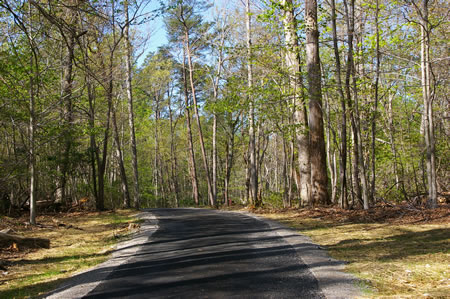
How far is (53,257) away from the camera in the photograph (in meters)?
7.71

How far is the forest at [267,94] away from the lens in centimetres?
1096

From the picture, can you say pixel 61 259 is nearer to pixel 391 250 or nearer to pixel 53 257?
pixel 53 257

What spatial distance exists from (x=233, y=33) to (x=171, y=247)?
21.9 meters

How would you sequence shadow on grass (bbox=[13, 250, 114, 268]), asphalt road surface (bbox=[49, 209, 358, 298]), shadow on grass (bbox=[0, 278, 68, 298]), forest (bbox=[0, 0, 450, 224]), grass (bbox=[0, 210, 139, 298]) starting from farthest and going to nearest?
forest (bbox=[0, 0, 450, 224]) → shadow on grass (bbox=[13, 250, 114, 268]) → grass (bbox=[0, 210, 139, 298]) → shadow on grass (bbox=[0, 278, 68, 298]) → asphalt road surface (bbox=[49, 209, 358, 298])

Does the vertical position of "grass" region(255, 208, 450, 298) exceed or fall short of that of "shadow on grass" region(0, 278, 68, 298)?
it exceeds it

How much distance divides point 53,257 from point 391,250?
638 centimetres

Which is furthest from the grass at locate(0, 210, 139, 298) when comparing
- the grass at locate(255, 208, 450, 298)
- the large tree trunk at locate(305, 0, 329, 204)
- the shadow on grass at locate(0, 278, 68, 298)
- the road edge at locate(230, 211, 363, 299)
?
the large tree trunk at locate(305, 0, 329, 204)

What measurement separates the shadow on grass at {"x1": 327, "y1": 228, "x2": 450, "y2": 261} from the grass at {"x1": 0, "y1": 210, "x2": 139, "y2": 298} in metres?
4.45

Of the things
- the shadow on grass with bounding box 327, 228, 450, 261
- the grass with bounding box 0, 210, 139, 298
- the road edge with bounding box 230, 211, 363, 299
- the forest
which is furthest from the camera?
the forest

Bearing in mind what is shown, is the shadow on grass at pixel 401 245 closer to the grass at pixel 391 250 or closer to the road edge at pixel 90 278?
the grass at pixel 391 250

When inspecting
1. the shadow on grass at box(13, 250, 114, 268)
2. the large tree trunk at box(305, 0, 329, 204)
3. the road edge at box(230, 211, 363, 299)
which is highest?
the large tree trunk at box(305, 0, 329, 204)

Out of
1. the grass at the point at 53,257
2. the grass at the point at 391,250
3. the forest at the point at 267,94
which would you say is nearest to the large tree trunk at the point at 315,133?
the forest at the point at 267,94

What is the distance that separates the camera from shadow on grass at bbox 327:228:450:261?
19.5 ft

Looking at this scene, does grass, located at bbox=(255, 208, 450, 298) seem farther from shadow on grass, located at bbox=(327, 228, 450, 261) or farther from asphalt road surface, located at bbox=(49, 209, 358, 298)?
asphalt road surface, located at bbox=(49, 209, 358, 298)
